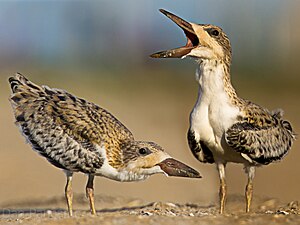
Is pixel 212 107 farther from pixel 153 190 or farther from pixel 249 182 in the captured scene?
pixel 153 190

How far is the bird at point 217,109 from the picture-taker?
28.3 ft

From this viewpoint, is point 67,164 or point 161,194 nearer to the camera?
point 67,164

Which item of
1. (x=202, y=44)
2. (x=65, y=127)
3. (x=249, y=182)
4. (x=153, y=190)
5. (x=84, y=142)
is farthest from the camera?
(x=153, y=190)

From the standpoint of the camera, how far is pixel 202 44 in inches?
343

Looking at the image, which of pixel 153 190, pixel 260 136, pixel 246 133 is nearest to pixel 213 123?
pixel 246 133

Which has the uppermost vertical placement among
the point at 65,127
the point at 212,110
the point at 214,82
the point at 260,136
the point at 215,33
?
the point at 215,33

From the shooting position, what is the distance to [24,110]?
9.26 metres

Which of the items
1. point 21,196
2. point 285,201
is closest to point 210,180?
point 285,201

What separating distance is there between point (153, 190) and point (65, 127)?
3891 millimetres

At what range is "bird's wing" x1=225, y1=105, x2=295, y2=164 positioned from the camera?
860 cm

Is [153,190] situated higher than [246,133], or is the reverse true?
[246,133]

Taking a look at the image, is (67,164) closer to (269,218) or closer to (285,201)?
(269,218)

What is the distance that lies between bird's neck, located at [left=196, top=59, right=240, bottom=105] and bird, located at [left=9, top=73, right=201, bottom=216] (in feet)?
2.71

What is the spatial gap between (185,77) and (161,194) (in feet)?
69.8
